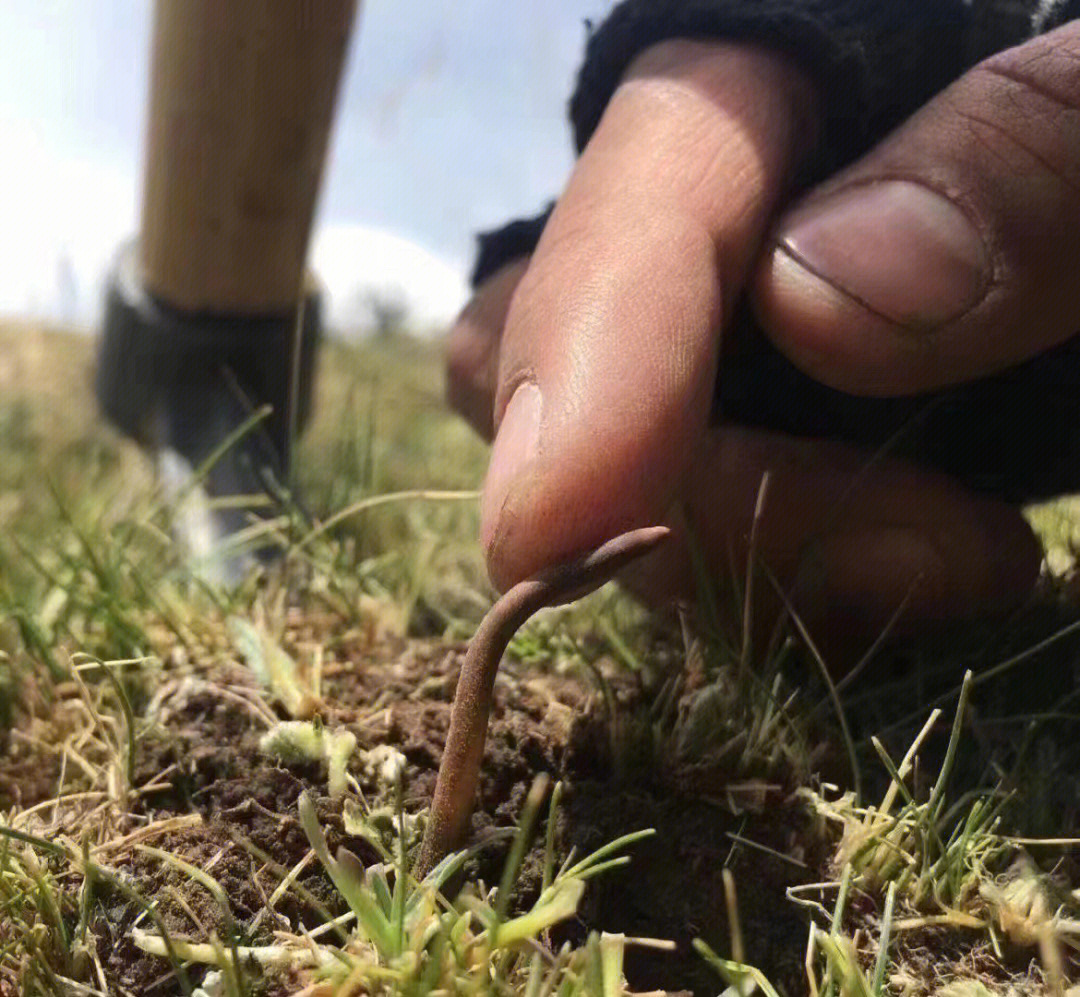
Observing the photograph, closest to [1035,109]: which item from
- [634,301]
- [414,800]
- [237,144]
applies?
[634,301]

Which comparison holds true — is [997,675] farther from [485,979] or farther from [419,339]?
[419,339]

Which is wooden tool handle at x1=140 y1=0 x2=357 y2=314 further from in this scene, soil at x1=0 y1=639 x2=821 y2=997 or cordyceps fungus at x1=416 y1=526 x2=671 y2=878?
cordyceps fungus at x1=416 y1=526 x2=671 y2=878

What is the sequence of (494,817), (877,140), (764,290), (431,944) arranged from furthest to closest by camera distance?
(877,140), (764,290), (494,817), (431,944)

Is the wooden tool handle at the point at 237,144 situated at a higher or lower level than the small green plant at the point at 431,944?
higher

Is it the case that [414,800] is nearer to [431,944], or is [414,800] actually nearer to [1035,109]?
[431,944]

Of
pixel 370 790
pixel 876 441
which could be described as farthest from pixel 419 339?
pixel 370 790

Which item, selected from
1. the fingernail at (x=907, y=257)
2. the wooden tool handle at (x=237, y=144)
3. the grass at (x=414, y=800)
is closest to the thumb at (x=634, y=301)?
the fingernail at (x=907, y=257)

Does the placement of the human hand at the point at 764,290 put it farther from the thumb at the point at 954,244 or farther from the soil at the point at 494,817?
the soil at the point at 494,817

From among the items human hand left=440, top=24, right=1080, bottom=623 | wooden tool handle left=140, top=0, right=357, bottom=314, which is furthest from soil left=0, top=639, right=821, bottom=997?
wooden tool handle left=140, top=0, right=357, bottom=314
